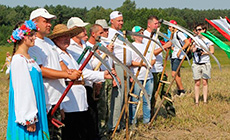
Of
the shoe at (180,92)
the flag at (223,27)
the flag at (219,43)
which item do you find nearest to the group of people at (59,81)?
the flag at (219,43)

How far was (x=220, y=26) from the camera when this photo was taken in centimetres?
862

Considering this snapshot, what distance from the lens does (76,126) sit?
16.4 feet

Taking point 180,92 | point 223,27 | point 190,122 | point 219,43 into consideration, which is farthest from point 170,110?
point 180,92

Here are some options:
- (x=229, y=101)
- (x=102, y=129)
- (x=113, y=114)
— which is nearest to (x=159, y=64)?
(x=113, y=114)

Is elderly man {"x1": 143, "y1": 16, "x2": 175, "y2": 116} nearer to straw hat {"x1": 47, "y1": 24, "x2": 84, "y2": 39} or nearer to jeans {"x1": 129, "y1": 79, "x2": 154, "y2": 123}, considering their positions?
jeans {"x1": 129, "y1": 79, "x2": 154, "y2": 123}

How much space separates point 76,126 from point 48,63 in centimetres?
118

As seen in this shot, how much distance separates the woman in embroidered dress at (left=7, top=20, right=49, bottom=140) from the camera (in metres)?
3.59

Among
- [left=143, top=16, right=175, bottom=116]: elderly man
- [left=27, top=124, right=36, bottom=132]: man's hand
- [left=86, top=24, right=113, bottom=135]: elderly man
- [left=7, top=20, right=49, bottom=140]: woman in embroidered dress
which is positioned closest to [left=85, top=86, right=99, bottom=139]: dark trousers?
[left=86, top=24, right=113, bottom=135]: elderly man

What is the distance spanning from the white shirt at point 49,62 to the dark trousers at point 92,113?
1167 mm

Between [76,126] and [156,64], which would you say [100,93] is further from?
[156,64]

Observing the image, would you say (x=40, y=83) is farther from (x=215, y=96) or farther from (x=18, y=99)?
(x=215, y=96)

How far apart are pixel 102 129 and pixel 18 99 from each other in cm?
245

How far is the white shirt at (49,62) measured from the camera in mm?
4098

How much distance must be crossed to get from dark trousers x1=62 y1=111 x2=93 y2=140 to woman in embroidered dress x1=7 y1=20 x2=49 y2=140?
104 cm
